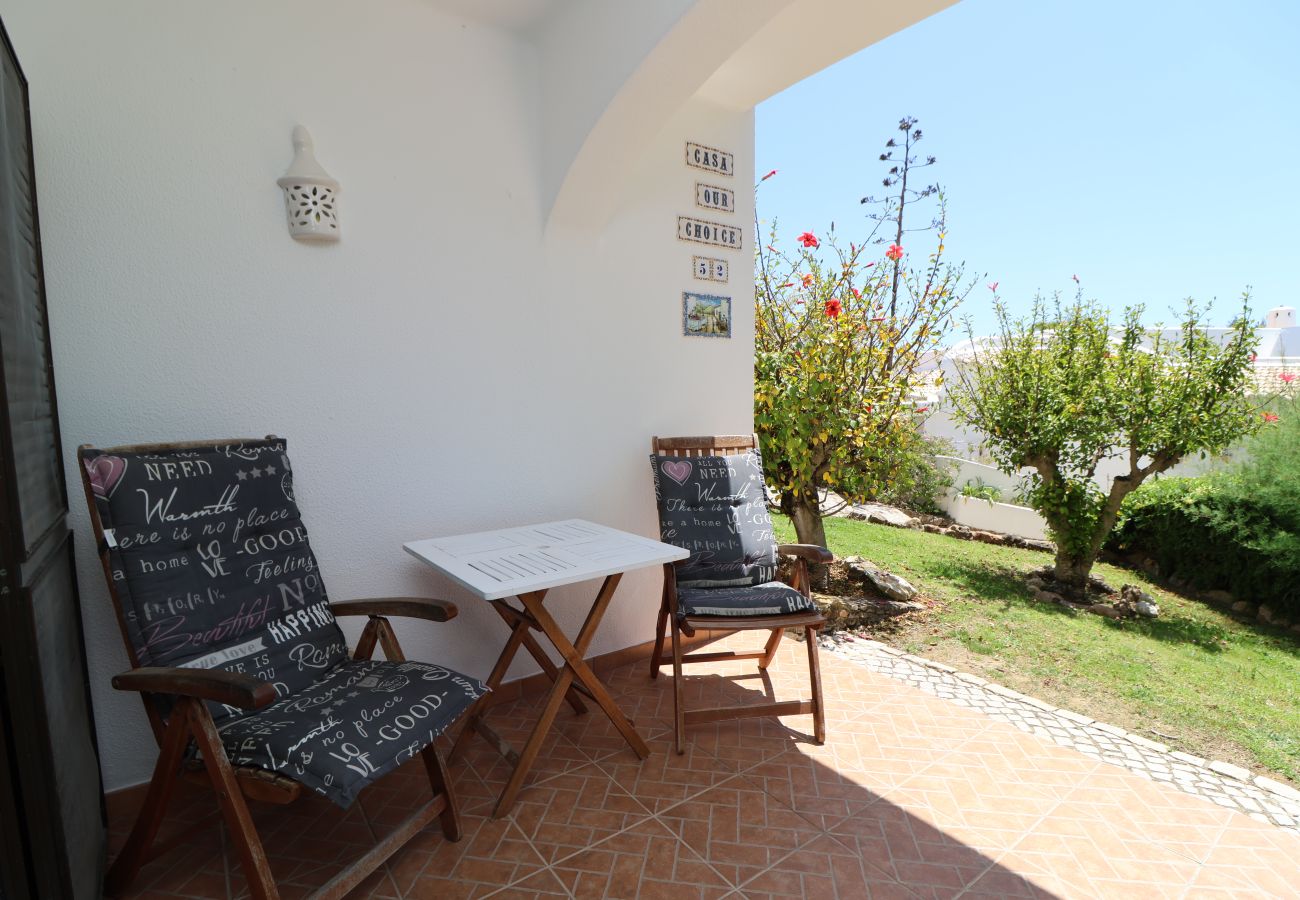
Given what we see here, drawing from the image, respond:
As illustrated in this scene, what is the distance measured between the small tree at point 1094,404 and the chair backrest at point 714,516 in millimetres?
3690

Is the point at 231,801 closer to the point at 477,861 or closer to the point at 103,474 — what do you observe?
the point at 477,861

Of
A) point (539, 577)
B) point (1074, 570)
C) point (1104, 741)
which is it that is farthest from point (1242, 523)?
point (539, 577)

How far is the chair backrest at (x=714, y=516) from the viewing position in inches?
116

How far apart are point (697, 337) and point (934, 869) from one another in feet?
8.49

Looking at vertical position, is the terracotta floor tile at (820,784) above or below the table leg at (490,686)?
below

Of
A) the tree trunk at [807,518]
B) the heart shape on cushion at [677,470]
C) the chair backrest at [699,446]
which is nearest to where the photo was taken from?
the heart shape on cushion at [677,470]

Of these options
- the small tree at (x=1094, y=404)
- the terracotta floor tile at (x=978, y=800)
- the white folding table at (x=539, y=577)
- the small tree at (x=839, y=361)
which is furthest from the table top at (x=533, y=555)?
the small tree at (x=1094, y=404)

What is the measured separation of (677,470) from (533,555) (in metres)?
0.95

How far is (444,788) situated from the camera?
1.96m

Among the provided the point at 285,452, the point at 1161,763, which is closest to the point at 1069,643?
the point at 1161,763

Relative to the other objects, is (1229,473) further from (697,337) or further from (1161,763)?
(697,337)

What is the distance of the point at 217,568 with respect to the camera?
1983 mm

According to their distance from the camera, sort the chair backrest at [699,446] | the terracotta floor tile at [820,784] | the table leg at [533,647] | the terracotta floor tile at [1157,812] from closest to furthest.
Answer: the terracotta floor tile at [1157,812]
the terracotta floor tile at [820,784]
the table leg at [533,647]
the chair backrest at [699,446]

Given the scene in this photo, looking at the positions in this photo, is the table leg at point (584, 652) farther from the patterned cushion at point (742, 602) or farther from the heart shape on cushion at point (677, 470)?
the heart shape on cushion at point (677, 470)
